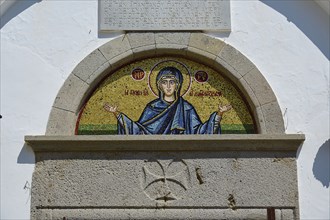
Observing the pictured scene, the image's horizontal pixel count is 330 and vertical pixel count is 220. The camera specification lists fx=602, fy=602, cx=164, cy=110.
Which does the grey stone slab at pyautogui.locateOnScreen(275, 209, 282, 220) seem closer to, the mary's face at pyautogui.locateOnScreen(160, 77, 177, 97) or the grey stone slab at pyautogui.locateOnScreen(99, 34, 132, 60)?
the mary's face at pyautogui.locateOnScreen(160, 77, 177, 97)

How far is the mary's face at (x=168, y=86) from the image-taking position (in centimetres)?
580

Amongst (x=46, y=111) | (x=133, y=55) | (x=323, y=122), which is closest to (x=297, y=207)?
(x=323, y=122)

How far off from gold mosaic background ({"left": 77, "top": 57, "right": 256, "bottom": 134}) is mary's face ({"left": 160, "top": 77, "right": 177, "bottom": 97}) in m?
0.08

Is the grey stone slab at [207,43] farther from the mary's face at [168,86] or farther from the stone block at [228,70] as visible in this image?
the mary's face at [168,86]

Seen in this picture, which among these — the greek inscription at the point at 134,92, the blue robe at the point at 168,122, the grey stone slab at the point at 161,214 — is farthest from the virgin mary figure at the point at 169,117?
the grey stone slab at the point at 161,214

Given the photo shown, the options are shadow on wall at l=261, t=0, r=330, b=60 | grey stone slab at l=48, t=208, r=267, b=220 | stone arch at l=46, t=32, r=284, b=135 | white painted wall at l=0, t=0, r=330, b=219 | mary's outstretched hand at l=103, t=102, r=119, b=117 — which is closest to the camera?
grey stone slab at l=48, t=208, r=267, b=220

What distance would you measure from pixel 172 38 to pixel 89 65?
0.84 meters

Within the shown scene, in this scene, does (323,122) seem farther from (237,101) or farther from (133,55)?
(133,55)

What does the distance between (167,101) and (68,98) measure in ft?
3.08

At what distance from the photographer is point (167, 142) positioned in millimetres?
5512

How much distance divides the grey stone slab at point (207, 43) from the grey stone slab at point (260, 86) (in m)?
0.38

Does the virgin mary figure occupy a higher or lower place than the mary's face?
lower

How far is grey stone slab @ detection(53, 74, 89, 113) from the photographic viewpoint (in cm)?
563

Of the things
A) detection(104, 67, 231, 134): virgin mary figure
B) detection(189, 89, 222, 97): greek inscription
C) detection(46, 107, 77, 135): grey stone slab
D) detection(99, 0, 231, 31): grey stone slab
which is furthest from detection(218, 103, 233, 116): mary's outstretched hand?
detection(46, 107, 77, 135): grey stone slab
